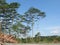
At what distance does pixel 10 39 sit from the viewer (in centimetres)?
1285

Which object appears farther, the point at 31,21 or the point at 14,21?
the point at 31,21

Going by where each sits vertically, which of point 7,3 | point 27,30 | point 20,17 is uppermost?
point 7,3

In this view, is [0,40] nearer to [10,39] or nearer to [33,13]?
[10,39]

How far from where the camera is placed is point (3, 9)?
33281mm

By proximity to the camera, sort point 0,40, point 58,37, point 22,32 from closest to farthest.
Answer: point 0,40, point 58,37, point 22,32

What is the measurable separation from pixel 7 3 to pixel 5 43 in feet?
73.4

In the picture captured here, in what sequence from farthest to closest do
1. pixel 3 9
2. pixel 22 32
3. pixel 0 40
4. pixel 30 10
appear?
pixel 30 10
pixel 22 32
pixel 3 9
pixel 0 40

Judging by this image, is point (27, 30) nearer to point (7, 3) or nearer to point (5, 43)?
point (7, 3)

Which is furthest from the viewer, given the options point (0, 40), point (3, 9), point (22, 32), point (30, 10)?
point (30, 10)

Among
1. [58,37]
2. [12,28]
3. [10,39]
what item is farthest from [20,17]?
[10,39]

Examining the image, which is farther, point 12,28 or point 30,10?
point 30,10

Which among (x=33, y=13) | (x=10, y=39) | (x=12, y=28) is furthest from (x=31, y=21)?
(x=10, y=39)

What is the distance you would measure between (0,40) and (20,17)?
79.3 feet

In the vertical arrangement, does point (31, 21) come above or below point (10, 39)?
above
